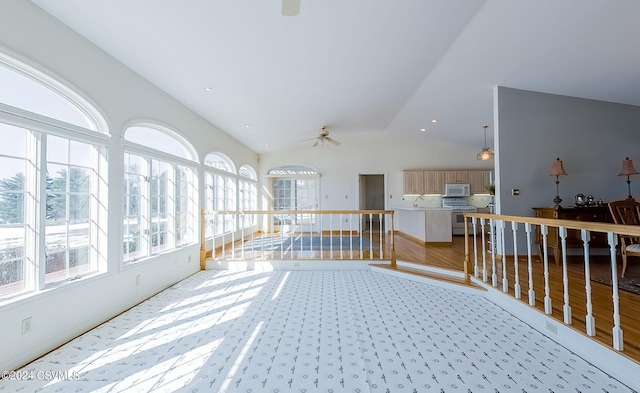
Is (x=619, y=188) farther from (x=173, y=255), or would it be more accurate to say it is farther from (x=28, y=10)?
(x=28, y=10)

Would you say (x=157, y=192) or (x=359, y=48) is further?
(x=157, y=192)

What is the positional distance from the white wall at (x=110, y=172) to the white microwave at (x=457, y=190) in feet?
23.3

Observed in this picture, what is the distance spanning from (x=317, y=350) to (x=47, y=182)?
2800 millimetres

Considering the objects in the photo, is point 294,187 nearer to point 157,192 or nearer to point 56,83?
point 157,192

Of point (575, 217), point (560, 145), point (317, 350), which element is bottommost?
point (317, 350)

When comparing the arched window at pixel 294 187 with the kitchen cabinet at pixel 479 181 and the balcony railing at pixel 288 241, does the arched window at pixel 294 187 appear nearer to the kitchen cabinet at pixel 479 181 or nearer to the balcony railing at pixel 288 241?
the balcony railing at pixel 288 241

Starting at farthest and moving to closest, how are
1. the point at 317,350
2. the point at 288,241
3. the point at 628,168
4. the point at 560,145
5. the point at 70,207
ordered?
1. the point at 288,241
2. the point at 560,145
3. the point at 628,168
4. the point at 70,207
5. the point at 317,350

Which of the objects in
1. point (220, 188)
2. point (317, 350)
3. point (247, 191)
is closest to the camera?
point (317, 350)

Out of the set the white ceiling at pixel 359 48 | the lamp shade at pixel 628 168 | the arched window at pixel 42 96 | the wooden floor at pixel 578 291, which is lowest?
the wooden floor at pixel 578 291

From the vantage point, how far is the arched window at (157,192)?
346cm

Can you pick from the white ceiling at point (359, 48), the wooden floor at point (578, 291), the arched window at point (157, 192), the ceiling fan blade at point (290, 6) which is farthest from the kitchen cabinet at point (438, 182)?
the ceiling fan blade at point (290, 6)

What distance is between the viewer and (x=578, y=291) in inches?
116

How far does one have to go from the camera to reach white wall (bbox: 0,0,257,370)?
208cm

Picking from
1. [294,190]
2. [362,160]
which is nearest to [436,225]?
[362,160]
